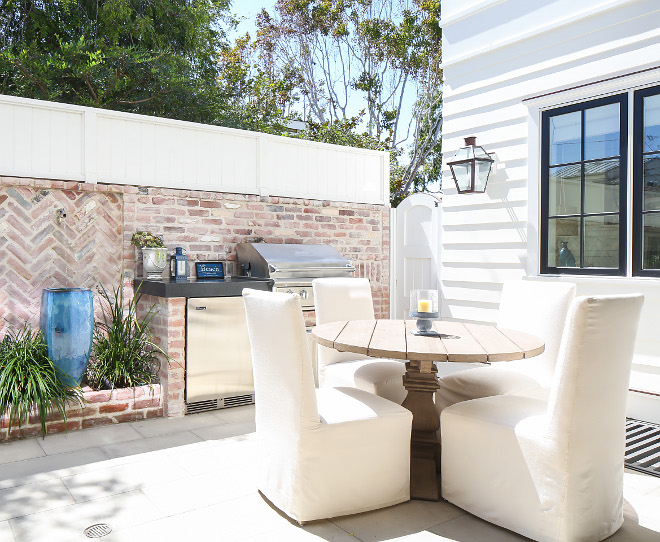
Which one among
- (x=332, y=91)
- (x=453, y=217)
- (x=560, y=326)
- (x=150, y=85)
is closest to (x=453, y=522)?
(x=560, y=326)

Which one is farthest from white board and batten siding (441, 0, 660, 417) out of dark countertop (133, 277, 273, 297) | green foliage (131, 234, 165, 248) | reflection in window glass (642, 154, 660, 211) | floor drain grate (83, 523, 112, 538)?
floor drain grate (83, 523, 112, 538)

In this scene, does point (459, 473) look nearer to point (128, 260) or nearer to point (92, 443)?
point (92, 443)

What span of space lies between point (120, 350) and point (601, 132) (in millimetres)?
3865

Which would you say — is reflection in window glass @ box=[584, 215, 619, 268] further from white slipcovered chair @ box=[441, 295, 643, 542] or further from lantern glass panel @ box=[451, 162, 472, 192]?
white slipcovered chair @ box=[441, 295, 643, 542]

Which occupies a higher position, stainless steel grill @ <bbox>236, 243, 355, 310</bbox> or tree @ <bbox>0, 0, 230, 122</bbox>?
tree @ <bbox>0, 0, 230, 122</bbox>

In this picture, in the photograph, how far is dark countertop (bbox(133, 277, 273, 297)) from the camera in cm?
393

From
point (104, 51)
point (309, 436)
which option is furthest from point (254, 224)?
point (104, 51)

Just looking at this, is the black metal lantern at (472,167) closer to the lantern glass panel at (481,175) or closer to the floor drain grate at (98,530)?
the lantern glass panel at (481,175)

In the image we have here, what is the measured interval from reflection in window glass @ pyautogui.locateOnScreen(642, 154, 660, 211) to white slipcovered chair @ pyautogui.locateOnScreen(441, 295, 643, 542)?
1.81 m

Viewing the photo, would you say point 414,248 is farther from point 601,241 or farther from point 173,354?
point 173,354

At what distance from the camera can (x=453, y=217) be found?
5.01 m

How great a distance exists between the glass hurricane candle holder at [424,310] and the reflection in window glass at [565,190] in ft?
6.41

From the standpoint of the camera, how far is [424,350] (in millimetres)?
2338

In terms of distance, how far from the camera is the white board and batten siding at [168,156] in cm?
403
